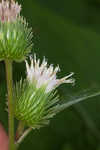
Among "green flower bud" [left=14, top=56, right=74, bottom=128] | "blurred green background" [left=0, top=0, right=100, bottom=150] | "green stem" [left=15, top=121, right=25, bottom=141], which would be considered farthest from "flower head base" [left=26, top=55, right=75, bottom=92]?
"blurred green background" [left=0, top=0, right=100, bottom=150]

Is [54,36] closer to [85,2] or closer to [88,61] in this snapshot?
[88,61]

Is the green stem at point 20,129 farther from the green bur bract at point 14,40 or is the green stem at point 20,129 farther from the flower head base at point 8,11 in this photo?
the flower head base at point 8,11

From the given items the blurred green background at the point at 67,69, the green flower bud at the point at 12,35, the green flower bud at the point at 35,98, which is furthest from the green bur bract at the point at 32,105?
the blurred green background at the point at 67,69

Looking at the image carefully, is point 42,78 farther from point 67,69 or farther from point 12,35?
point 67,69

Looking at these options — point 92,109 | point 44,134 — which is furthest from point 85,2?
point 44,134

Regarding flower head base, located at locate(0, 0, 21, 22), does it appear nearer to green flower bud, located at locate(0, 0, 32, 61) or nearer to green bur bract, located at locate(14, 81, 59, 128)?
green flower bud, located at locate(0, 0, 32, 61)

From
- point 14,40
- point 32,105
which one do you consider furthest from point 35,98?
point 14,40
